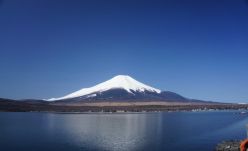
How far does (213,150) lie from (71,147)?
8.37m

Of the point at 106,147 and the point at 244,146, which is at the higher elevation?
the point at 244,146

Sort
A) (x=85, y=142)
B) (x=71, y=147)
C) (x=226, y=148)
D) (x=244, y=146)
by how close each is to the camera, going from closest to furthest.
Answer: (x=244, y=146) → (x=226, y=148) → (x=71, y=147) → (x=85, y=142)

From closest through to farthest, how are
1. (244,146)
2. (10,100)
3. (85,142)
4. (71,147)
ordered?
(244,146)
(71,147)
(85,142)
(10,100)

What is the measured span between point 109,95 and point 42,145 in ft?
576

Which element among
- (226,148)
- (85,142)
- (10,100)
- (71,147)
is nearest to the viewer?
(226,148)

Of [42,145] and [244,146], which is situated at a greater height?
[244,146]

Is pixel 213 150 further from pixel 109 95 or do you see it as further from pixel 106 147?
pixel 109 95

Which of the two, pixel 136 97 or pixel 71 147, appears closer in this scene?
pixel 71 147

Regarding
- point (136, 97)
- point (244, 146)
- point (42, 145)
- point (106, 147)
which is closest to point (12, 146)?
point (42, 145)

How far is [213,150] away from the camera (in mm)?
21406

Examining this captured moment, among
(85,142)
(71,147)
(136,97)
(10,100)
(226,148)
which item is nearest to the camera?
(226,148)

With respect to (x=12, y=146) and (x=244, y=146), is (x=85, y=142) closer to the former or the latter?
(x=12, y=146)

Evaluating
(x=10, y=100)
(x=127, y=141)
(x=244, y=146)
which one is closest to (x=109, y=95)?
(x=10, y=100)

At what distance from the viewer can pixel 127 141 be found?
84.5 ft
